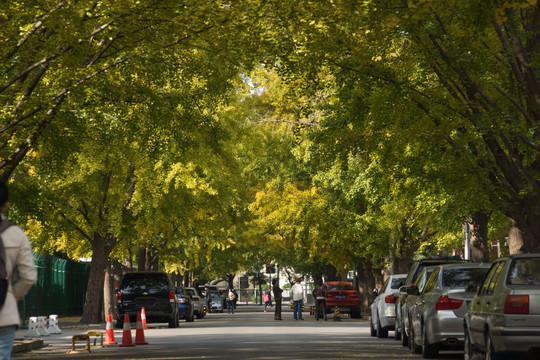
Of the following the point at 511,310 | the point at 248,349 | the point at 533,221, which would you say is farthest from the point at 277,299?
the point at 511,310

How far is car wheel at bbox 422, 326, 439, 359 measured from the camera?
18.5 m

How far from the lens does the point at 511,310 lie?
494 inches

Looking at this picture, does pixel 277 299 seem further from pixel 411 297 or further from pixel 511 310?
pixel 511 310

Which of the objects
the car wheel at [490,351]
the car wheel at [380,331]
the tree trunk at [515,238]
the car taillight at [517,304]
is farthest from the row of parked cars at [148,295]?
the car taillight at [517,304]

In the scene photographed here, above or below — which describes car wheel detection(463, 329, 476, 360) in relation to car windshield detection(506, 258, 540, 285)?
below

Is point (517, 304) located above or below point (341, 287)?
below

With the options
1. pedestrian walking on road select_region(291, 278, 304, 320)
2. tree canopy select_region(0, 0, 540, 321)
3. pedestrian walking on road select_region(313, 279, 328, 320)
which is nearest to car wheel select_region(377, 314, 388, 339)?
tree canopy select_region(0, 0, 540, 321)

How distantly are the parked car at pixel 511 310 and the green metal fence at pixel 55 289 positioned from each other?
2676cm

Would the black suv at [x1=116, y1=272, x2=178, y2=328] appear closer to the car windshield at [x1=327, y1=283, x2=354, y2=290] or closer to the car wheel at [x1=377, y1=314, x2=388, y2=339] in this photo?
the car wheel at [x1=377, y1=314, x2=388, y2=339]

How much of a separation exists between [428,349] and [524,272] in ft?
19.0

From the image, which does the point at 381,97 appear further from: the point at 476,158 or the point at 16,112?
the point at 16,112

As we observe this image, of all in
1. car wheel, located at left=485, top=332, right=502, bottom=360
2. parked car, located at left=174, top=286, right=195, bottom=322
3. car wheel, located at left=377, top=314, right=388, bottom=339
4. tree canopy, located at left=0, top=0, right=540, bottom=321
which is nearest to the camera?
car wheel, located at left=485, top=332, right=502, bottom=360

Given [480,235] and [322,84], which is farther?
[480,235]

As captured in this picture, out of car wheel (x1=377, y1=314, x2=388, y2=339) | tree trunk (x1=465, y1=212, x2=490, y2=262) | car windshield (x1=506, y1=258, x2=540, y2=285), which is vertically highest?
tree trunk (x1=465, y1=212, x2=490, y2=262)
